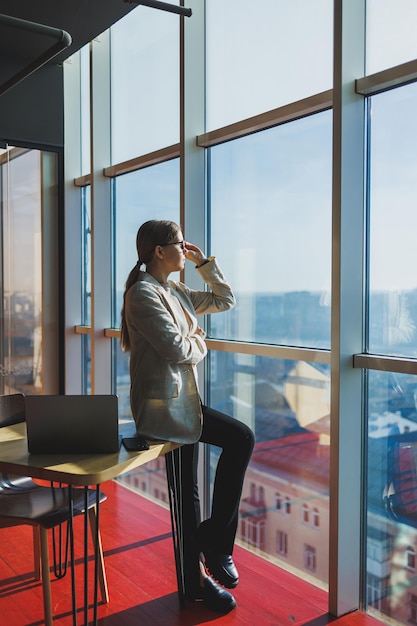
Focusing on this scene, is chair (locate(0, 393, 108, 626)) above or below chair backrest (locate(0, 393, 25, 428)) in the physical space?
below

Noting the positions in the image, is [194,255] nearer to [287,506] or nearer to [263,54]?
[263,54]

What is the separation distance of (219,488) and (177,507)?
212 mm

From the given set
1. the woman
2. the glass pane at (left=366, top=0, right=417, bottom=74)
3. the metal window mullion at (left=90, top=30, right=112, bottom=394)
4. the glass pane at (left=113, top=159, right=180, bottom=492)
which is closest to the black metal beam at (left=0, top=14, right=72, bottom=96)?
the woman

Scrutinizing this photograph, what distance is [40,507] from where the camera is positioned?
2.75 metres

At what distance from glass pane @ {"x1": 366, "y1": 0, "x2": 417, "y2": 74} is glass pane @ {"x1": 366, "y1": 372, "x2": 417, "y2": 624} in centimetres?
140

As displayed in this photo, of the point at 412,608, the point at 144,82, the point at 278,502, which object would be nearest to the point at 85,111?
the point at 144,82

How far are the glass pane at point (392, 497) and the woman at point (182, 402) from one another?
0.61 m

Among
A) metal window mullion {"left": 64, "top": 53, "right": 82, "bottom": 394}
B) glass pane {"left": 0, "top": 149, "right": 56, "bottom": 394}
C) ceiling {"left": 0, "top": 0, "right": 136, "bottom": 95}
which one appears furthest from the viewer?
metal window mullion {"left": 64, "top": 53, "right": 82, "bottom": 394}

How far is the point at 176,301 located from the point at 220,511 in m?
0.98

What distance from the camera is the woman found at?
2.65m

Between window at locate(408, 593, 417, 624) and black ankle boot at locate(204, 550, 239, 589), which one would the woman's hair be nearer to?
black ankle boot at locate(204, 550, 239, 589)

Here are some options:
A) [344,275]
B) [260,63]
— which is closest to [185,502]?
[344,275]

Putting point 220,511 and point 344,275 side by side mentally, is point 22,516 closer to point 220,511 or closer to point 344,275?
point 220,511

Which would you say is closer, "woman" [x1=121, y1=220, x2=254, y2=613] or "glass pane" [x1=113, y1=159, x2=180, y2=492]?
"woman" [x1=121, y1=220, x2=254, y2=613]
